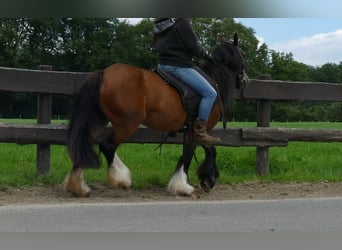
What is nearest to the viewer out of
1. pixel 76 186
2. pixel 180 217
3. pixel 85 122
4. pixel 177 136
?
pixel 180 217

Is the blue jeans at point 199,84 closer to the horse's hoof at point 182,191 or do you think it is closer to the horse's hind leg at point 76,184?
the horse's hoof at point 182,191

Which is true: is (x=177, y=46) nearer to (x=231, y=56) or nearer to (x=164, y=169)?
(x=231, y=56)

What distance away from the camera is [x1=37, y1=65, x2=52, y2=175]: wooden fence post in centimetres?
686

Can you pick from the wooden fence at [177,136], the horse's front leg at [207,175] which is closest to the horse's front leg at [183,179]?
the horse's front leg at [207,175]

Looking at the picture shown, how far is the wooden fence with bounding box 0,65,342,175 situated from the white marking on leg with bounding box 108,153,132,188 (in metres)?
0.71

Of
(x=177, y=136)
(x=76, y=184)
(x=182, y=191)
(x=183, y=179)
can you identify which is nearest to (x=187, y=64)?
(x=177, y=136)

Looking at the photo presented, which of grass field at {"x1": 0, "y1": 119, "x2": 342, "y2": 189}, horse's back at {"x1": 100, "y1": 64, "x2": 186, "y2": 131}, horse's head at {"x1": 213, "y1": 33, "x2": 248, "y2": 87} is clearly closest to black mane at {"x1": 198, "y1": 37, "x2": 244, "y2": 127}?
horse's head at {"x1": 213, "y1": 33, "x2": 248, "y2": 87}

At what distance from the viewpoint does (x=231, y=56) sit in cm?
676

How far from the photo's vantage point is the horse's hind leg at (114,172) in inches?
243

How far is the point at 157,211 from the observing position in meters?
4.84

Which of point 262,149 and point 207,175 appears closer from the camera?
point 207,175

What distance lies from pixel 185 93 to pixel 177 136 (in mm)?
1141

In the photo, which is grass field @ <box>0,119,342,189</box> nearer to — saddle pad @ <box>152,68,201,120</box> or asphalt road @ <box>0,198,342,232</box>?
saddle pad @ <box>152,68,201,120</box>

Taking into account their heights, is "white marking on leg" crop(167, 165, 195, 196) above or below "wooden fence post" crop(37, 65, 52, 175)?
below
